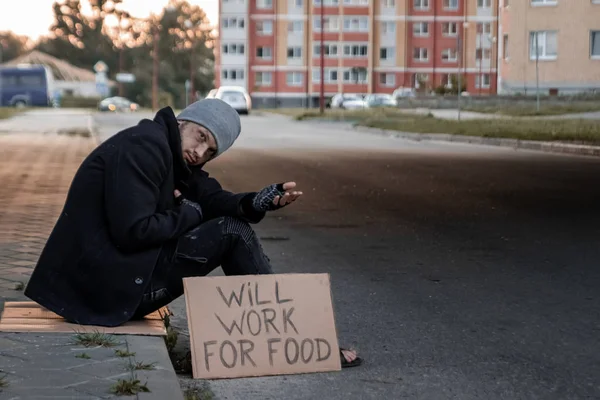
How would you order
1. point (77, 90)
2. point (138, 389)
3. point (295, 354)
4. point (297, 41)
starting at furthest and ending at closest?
point (77, 90), point (297, 41), point (295, 354), point (138, 389)

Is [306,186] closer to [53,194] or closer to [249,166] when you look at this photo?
[53,194]

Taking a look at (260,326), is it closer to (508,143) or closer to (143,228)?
(143,228)

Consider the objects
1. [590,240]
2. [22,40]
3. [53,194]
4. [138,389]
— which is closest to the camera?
[138,389]

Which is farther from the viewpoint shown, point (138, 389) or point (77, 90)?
point (77, 90)

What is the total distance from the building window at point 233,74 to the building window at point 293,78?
436 cm

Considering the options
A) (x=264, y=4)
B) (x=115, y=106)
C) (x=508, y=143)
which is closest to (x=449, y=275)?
(x=508, y=143)

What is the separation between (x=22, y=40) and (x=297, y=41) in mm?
72630

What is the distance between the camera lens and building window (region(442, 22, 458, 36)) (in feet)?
370

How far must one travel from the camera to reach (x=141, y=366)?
16.3 ft

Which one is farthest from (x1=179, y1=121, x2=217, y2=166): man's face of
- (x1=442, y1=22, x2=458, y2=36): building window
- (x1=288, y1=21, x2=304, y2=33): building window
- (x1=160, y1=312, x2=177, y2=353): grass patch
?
(x1=442, y1=22, x2=458, y2=36): building window

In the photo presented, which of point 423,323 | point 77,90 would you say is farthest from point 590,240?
point 77,90

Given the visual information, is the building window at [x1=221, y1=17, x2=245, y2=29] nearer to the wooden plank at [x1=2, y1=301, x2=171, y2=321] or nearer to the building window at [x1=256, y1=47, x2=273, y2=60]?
the building window at [x1=256, y1=47, x2=273, y2=60]

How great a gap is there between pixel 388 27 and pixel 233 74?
14700 millimetres

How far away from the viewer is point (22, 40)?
572ft
